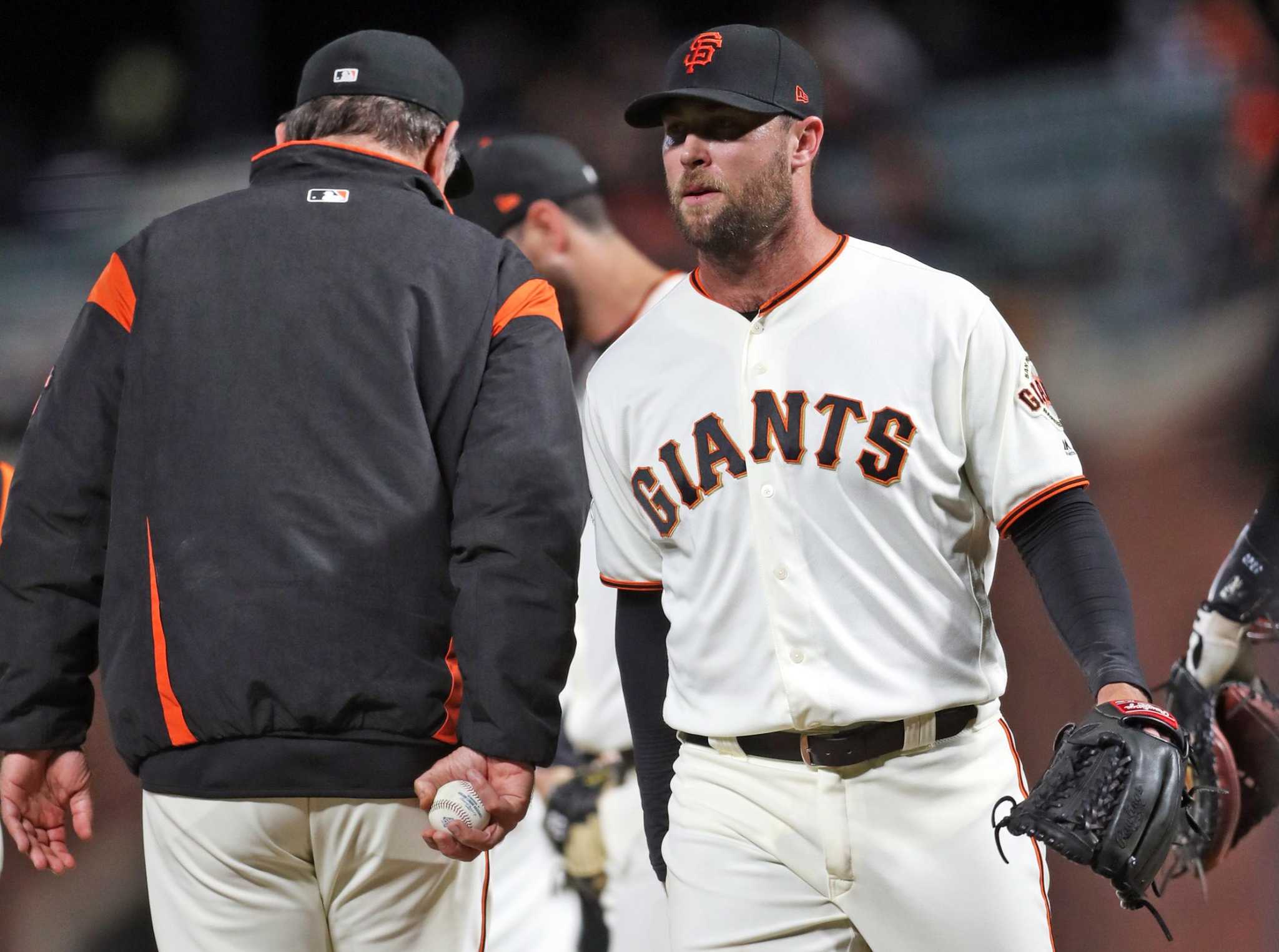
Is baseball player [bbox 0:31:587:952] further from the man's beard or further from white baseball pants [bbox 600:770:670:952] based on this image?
white baseball pants [bbox 600:770:670:952]

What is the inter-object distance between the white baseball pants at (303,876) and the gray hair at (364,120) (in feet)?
3.04

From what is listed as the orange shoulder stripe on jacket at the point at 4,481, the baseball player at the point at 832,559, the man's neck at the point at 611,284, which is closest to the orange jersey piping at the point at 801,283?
the baseball player at the point at 832,559

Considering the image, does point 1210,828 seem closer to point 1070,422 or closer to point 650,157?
point 1070,422

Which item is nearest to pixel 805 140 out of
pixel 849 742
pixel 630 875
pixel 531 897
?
pixel 849 742

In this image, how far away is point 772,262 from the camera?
194cm

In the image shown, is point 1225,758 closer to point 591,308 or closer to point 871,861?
point 871,861

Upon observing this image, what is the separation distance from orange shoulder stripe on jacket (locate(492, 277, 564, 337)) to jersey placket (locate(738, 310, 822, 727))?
31 cm

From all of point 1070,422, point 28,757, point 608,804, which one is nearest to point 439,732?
point 28,757

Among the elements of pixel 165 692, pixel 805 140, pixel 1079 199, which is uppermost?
pixel 805 140

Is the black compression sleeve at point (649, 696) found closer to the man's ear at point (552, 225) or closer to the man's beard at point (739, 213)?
the man's beard at point (739, 213)

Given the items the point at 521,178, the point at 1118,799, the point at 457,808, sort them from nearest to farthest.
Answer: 1. the point at 1118,799
2. the point at 457,808
3. the point at 521,178

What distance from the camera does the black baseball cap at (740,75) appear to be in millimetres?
1892

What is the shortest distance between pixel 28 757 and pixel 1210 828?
228 centimetres

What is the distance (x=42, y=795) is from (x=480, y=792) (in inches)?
26.0
